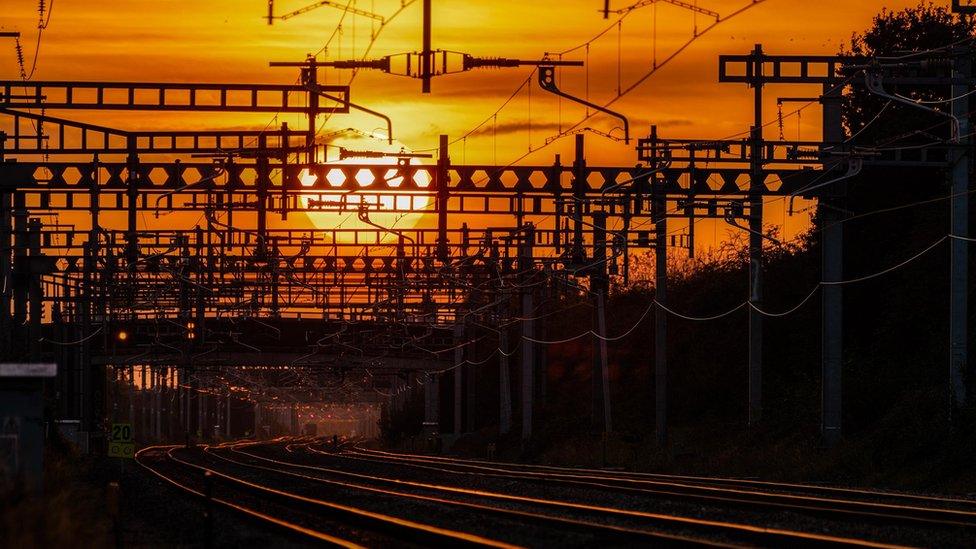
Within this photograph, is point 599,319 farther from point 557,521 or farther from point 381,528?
point 557,521

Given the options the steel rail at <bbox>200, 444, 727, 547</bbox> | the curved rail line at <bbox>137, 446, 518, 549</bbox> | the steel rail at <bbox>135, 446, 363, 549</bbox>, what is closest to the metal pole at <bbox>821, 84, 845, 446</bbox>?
the steel rail at <bbox>200, 444, 727, 547</bbox>

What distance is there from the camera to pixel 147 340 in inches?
3809

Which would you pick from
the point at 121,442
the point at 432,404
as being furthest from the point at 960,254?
the point at 432,404

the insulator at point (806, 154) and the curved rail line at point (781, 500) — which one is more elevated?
the insulator at point (806, 154)

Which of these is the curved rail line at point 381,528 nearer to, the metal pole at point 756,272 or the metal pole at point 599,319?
the metal pole at point 756,272

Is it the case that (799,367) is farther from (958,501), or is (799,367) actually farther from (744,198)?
(958,501)

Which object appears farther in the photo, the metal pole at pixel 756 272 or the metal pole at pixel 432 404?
the metal pole at pixel 432 404

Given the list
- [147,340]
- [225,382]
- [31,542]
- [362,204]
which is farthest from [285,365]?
[31,542]

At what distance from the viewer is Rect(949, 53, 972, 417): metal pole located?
34938 mm

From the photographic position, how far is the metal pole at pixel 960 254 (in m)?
34.9

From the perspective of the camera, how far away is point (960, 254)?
35.1m

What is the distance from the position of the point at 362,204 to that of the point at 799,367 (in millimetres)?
19439

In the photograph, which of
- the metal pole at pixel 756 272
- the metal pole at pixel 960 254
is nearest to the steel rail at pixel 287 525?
the metal pole at pixel 960 254

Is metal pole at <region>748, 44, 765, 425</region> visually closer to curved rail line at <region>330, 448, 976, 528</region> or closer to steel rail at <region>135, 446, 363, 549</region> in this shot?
curved rail line at <region>330, 448, 976, 528</region>
